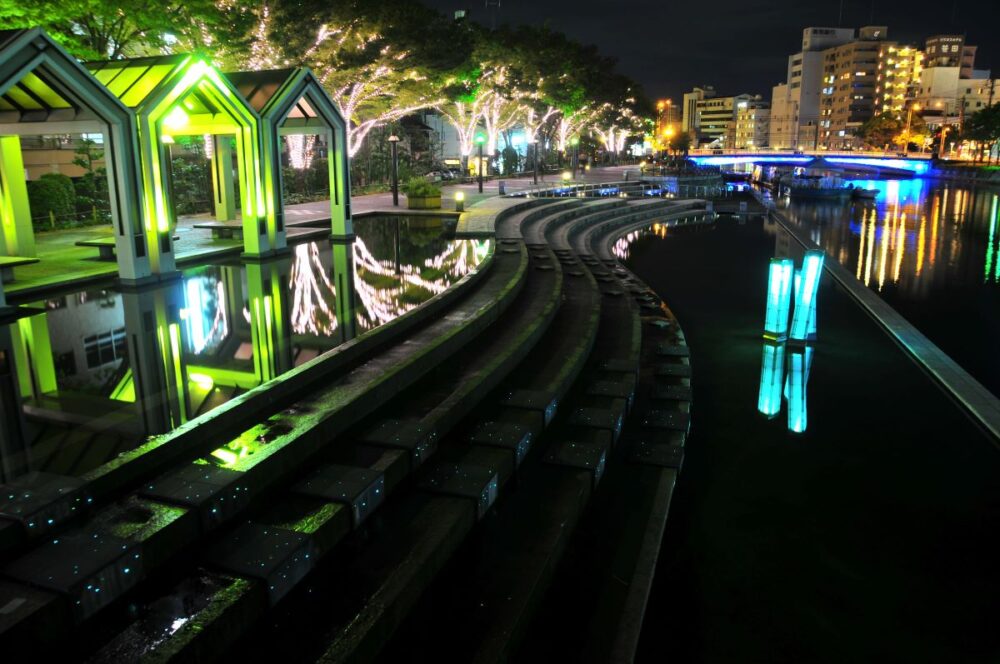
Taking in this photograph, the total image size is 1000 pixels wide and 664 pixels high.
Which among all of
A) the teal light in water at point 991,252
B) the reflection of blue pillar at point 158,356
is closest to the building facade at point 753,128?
the teal light in water at point 991,252

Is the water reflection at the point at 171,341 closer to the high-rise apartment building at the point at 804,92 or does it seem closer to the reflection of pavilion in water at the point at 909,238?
the reflection of pavilion in water at the point at 909,238

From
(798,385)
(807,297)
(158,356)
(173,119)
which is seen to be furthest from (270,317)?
(173,119)

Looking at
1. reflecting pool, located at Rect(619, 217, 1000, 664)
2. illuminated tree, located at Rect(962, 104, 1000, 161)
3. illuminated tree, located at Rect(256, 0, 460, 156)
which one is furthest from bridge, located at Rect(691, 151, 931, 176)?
reflecting pool, located at Rect(619, 217, 1000, 664)

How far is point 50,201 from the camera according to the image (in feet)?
64.8

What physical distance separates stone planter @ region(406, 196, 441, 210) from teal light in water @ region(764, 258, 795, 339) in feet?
54.3

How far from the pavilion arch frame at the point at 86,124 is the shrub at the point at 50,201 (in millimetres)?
6867

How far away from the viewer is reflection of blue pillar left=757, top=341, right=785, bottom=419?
8.92m

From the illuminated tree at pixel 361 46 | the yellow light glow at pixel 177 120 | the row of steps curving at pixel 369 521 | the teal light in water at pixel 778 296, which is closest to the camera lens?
the row of steps curving at pixel 369 521

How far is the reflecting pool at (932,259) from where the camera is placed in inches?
514

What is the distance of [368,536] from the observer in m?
4.73

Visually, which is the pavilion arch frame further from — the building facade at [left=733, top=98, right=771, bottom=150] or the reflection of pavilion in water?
the building facade at [left=733, top=98, right=771, bottom=150]

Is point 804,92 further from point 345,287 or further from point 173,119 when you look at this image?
point 345,287

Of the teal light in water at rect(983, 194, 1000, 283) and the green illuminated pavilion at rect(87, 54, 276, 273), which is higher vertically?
the green illuminated pavilion at rect(87, 54, 276, 273)

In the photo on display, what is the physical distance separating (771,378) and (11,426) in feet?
30.2
